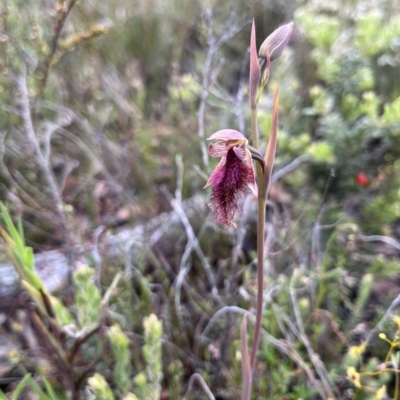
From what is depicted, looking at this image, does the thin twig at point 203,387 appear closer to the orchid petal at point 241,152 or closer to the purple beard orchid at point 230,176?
the purple beard orchid at point 230,176

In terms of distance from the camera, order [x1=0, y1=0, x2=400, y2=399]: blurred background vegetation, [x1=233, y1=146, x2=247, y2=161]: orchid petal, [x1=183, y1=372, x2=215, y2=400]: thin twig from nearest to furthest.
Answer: [x1=233, y1=146, x2=247, y2=161]: orchid petal < [x1=183, y1=372, x2=215, y2=400]: thin twig < [x1=0, y1=0, x2=400, y2=399]: blurred background vegetation

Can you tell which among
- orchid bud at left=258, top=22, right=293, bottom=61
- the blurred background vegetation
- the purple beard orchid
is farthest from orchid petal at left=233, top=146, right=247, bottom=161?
the blurred background vegetation

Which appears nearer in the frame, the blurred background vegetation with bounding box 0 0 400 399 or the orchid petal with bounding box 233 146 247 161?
the orchid petal with bounding box 233 146 247 161

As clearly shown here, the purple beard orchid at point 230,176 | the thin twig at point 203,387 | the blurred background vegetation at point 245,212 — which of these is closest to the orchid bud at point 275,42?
the purple beard orchid at point 230,176

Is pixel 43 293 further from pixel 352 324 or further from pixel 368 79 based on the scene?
pixel 368 79

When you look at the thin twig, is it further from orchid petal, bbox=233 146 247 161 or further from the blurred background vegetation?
orchid petal, bbox=233 146 247 161

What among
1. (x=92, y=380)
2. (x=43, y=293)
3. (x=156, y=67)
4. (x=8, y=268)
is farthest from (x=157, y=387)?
(x=156, y=67)
